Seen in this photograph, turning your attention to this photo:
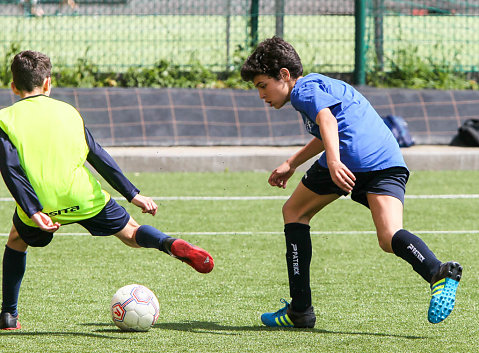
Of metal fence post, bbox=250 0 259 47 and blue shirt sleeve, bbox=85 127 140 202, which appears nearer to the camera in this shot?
blue shirt sleeve, bbox=85 127 140 202

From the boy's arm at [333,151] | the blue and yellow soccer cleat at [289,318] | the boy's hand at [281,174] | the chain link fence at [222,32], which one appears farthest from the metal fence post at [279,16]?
the boy's arm at [333,151]

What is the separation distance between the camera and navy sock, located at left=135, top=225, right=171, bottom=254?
14.7 feet

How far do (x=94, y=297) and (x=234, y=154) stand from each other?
233 inches

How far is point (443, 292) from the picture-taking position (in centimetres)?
408

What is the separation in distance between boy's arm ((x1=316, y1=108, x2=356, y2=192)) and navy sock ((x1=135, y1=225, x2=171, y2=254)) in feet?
3.03

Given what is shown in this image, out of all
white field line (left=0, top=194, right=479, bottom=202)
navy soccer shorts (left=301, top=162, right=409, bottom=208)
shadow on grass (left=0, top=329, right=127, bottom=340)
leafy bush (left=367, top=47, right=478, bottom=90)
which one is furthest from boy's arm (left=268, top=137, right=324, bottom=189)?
leafy bush (left=367, top=47, right=478, bottom=90)

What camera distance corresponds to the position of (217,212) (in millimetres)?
8609

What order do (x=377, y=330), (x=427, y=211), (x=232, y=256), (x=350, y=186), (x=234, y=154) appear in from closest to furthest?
(x=350, y=186), (x=377, y=330), (x=232, y=256), (x=427, y=211), (x=234, y=154)

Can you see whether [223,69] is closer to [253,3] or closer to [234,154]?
[253,3]

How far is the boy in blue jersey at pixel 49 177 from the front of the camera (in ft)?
14.2

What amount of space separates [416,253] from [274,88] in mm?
1114

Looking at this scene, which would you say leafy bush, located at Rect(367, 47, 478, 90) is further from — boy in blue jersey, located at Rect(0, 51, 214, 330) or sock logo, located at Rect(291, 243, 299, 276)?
boy in blue jersey, located at Rect(0, 51, 214, 330)

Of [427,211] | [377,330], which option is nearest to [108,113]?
[427,211]

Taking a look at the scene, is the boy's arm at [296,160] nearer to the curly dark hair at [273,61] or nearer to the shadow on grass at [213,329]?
the curly dark hair at [273,61]
